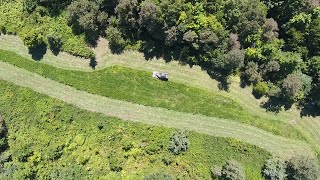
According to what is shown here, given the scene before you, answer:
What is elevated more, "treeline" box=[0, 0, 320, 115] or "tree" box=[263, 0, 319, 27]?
"tree" box=[263, 0, 319, 27]

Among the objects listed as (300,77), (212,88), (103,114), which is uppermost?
(300,77)

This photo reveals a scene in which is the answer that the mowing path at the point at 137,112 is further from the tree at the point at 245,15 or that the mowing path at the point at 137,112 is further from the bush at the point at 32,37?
the tree at the point at 245,15

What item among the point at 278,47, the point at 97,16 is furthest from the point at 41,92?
the point at 278,47

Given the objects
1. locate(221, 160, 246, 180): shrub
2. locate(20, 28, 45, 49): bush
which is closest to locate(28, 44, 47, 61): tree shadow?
locate(20, 28, 45, 49): bush

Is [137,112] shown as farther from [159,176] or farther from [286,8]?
[286,8]

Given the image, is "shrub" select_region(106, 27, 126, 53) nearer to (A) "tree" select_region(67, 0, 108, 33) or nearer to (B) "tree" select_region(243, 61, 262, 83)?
(A) "tree" select_region(67, 0, 108, 33)

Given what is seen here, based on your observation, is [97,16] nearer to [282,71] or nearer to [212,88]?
[212,88]
